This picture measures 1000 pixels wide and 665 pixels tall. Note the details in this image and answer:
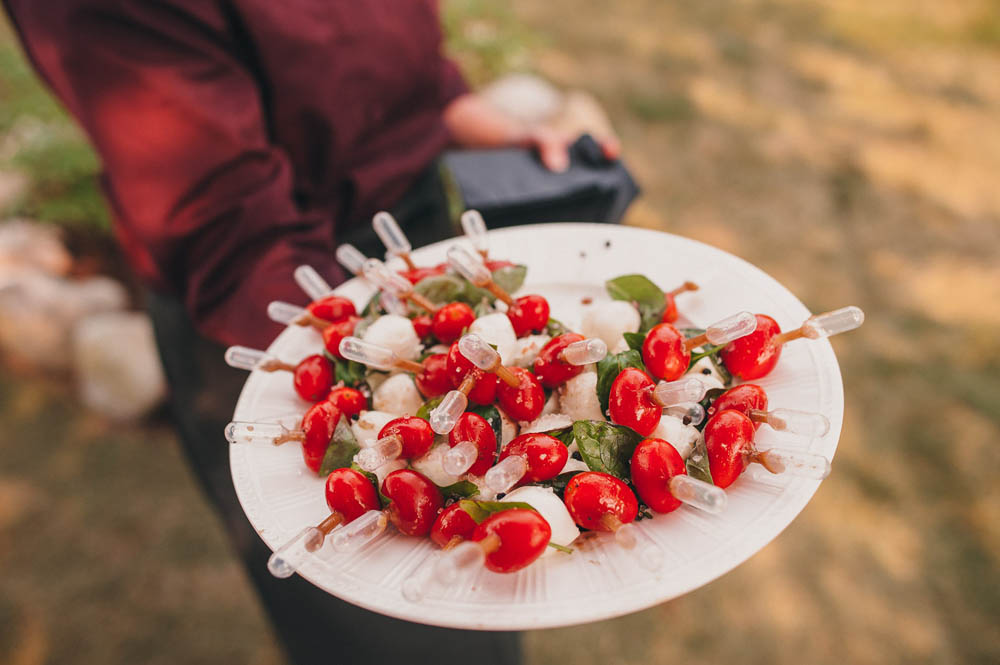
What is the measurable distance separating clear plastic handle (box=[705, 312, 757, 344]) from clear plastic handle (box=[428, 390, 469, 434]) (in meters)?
0.27

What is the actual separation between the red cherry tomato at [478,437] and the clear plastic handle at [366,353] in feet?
0.36

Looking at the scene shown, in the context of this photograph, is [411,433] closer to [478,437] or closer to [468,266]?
[478,437]

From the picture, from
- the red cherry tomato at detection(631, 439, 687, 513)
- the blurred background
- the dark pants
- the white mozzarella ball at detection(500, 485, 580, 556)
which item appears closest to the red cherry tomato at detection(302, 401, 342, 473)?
the white mozzarella ball at detection(500, 485, 580, 556)

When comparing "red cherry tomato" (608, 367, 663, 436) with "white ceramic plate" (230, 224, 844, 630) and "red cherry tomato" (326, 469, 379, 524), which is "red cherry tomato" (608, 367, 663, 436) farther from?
"red cherry tomato" (326, 469, 379, 524)

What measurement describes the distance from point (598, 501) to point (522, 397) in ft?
0.47

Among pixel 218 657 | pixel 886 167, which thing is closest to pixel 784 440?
pixel 218 657

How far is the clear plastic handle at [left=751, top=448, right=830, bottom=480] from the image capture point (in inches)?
24.6

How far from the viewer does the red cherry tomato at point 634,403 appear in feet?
2.24

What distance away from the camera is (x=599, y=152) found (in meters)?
1.53

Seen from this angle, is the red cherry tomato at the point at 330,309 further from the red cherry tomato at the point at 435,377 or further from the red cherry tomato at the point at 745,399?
the red cherry tomato at the point at 745,399

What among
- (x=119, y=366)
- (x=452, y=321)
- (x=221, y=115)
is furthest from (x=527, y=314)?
(x=119, y=366)

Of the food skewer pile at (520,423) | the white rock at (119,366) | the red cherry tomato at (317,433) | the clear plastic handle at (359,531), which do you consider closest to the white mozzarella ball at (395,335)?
the food skewer pile at (520,423)

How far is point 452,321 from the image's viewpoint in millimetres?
809

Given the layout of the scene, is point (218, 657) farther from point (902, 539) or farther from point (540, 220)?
point (902, 539)
